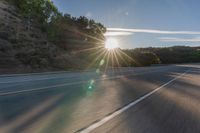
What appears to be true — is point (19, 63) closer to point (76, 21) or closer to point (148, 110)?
point (148, 110)

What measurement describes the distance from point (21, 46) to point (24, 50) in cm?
180

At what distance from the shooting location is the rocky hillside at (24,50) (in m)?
38.9

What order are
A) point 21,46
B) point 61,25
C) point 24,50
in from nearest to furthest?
point 24,50, point 21,46, point 61,25

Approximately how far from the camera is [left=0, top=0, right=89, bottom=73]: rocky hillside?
3888 centimetres

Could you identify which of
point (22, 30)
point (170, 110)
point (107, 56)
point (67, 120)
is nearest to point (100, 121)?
point (67, 120)

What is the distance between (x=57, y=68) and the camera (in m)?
43.9

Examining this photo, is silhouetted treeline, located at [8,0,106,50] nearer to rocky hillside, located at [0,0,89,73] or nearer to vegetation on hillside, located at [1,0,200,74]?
vegetation on hillside, located at [1,0,200,74]

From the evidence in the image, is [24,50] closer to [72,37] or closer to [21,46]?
[21,46]

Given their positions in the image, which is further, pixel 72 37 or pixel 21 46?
pixel 72 37

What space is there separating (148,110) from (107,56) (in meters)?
57.9

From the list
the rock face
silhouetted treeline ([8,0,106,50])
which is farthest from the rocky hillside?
silhouetted treeline ([8,0,106,50])

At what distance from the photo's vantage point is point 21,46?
4728cm

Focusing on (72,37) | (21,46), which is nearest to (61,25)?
(72,37)

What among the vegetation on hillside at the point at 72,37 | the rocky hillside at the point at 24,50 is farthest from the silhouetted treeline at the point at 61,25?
the rocky hillside at the point at 24,50
